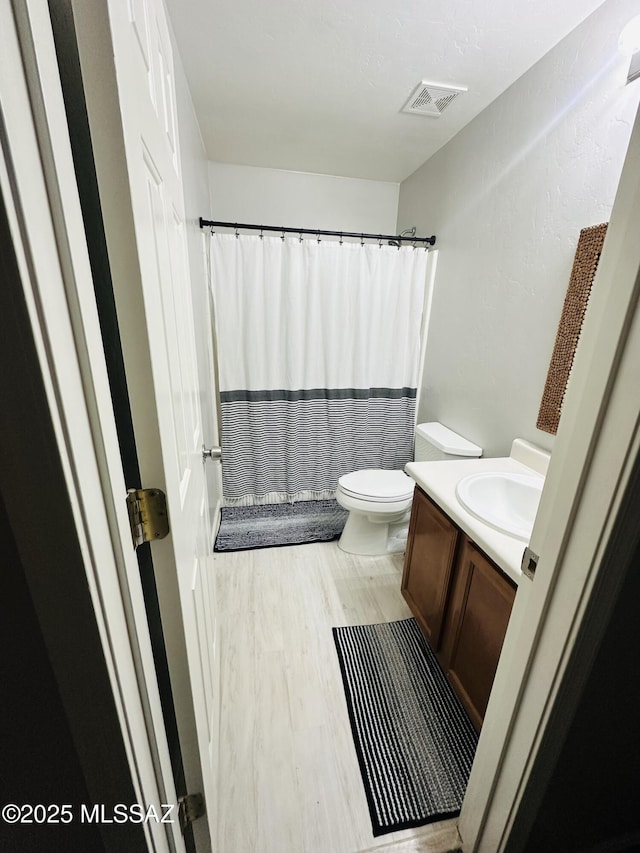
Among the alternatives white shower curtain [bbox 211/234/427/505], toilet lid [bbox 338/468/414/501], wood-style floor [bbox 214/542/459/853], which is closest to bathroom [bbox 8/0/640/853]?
wood-style floor [bbox 214/542/459/853]

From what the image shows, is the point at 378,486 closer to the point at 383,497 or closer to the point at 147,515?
the point at 383,497

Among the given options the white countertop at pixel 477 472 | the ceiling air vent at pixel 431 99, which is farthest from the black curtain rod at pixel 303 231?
the white countertop at pixel 477 472

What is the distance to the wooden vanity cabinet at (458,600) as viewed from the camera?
107 cm

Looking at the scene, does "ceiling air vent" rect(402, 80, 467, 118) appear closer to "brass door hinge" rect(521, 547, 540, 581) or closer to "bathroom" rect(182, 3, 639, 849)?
"bathroom" rect(182, 3, 639, 849)

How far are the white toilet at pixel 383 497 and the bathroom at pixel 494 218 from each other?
13cm

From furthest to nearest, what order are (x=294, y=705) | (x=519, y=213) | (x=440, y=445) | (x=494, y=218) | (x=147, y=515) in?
(x=440, y=445)
(x=494, y=218)
(x=519, y=213)
(x=294, y=705)
(x=147, y=515)

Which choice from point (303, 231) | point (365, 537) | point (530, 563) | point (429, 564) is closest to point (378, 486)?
point (365, 537)

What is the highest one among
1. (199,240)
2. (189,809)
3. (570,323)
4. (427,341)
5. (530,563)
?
(199,240)

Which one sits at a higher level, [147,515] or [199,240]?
[199,240]

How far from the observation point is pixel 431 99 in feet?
5.35

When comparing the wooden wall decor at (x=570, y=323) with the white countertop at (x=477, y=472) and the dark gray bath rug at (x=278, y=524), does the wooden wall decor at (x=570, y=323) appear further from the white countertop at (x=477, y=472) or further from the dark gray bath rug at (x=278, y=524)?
the dark gray bath rug at (x=278, y=524)

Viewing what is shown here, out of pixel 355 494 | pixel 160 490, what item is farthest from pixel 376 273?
pixel 160 490

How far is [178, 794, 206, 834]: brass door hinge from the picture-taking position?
773mm

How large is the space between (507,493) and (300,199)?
244 cm
